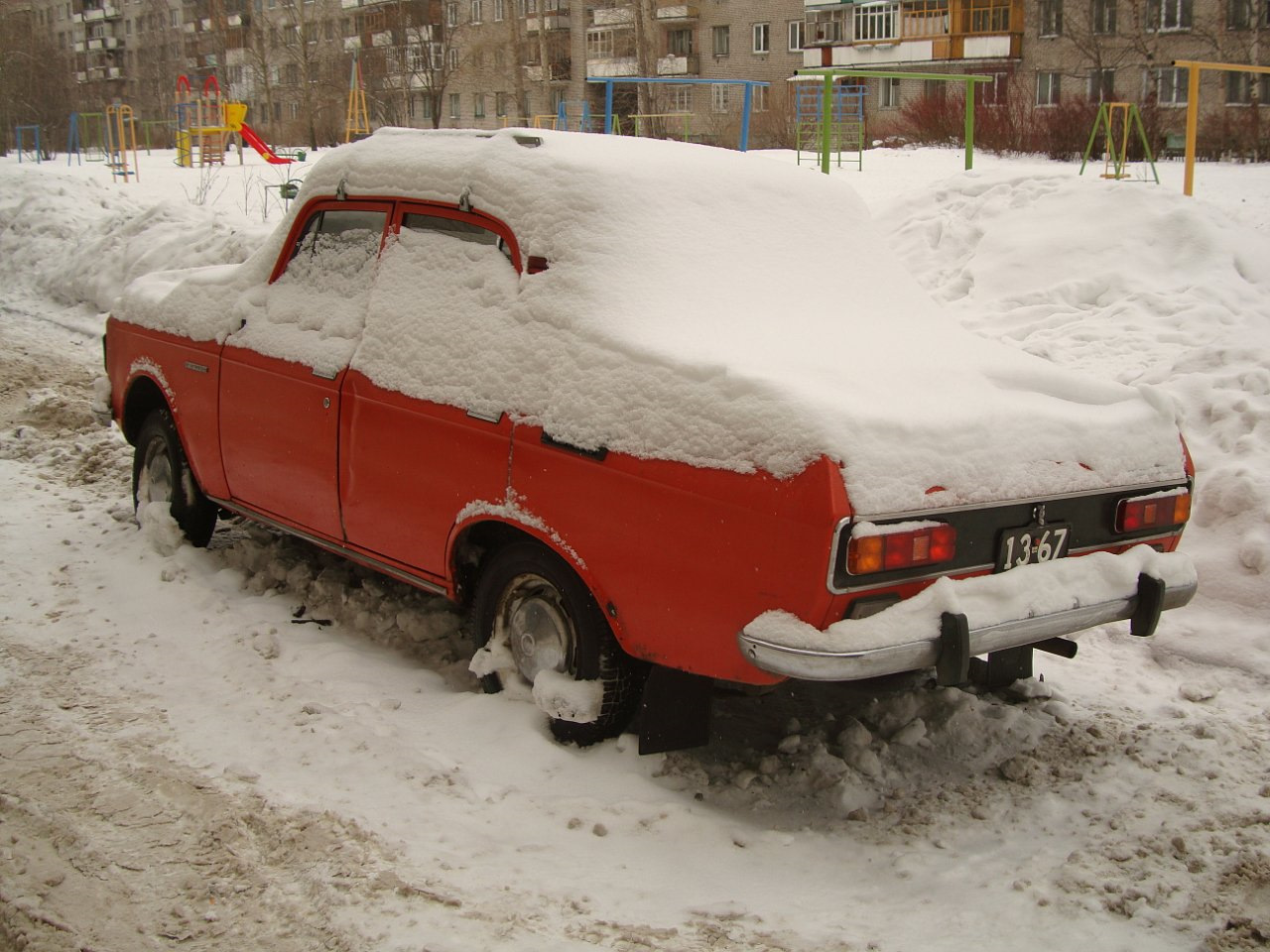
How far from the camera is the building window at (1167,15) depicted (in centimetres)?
4072

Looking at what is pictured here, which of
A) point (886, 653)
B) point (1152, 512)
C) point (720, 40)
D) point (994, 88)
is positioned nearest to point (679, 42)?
point (720, 40)

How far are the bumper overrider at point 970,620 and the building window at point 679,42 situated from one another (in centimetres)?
5481

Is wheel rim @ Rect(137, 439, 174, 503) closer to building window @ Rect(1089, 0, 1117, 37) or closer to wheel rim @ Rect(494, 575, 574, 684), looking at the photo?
wheel rim @ Rect(494, 575, 574, 684)

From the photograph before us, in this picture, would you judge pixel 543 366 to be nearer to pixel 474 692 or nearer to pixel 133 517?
pixel 474 692

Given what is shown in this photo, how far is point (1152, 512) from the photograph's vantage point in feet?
13.4

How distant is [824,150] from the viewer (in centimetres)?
1608

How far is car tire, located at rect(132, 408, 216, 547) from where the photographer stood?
6.05 meters

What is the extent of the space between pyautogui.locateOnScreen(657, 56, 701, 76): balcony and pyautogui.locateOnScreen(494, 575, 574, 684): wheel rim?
52760 mm

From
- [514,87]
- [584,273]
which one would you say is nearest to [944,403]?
[584,273]

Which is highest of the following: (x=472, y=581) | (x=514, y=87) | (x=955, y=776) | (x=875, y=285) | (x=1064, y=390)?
(x=514, y=87)

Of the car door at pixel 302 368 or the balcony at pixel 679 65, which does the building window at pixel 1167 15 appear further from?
the car door at pixel 302 368

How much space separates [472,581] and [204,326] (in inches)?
79.5

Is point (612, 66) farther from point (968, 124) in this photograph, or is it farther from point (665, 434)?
point (665, 434)

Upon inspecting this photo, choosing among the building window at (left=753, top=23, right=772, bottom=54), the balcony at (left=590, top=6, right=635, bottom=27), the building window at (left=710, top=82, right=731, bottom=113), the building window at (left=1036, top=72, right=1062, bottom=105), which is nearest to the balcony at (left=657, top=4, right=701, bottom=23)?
the balcony at (left=590, top=6, right=635, bottom=27)
